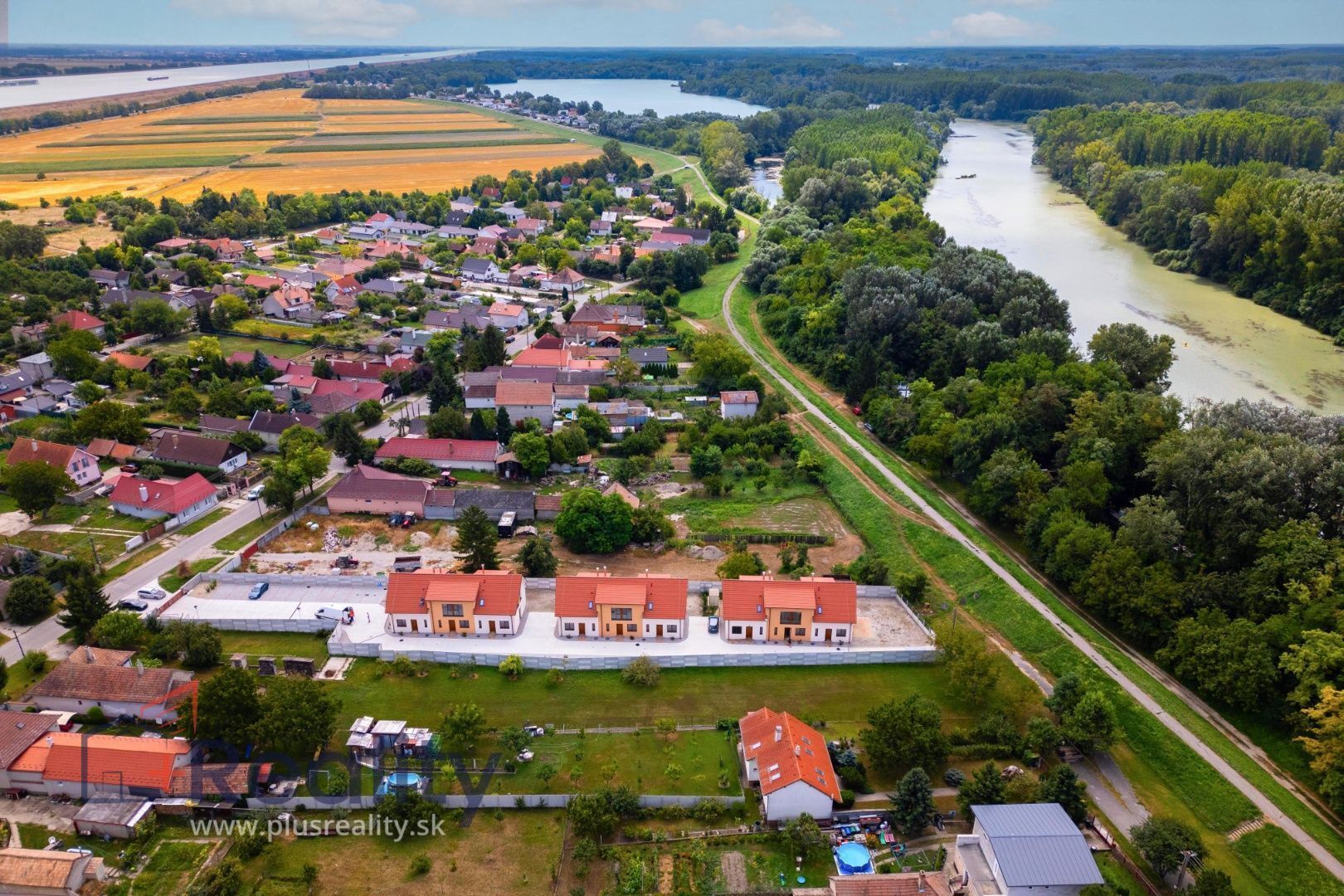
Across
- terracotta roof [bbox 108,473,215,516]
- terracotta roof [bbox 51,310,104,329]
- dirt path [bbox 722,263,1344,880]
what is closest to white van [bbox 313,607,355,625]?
terracotta roof [bbox 108,473,215,516]

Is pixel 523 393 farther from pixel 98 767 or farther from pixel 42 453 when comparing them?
pixel 98 767

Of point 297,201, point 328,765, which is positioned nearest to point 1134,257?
point 328,765

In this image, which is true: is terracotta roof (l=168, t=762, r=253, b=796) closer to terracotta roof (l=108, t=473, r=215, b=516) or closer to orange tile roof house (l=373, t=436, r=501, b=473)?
terracotta roof (l=108, t=473, r=215, b=516)

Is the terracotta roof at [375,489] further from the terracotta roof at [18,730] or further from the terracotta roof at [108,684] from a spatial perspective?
the terracotta roof at [18,730]

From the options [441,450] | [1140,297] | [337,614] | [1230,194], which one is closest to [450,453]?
[441,450]

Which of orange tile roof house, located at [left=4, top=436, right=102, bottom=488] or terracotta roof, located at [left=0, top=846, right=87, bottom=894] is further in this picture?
orange tile roof house, located at [left=4, top=436, right=102, bottom=488]

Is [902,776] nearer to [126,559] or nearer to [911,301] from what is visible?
[126,559]

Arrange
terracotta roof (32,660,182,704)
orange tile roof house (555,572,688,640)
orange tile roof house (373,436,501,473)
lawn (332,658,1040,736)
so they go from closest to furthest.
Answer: terracotta roof (32,660,182,704), lawn (332,658,1040,736), orange tile roof house (555,572,688,640), orange tile roof house (373,436,501,473)
